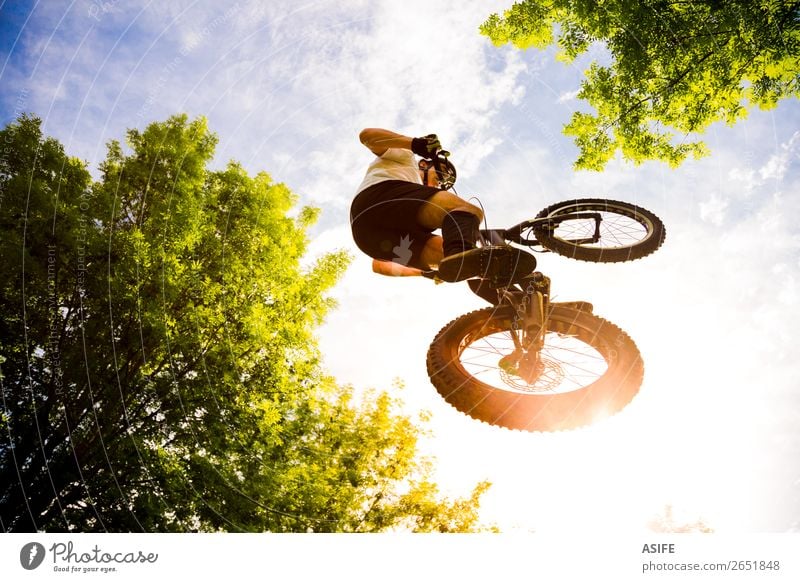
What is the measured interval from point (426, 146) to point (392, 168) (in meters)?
0.38

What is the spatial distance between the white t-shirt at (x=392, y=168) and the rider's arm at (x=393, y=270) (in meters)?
0.82

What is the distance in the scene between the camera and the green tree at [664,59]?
13.9ft

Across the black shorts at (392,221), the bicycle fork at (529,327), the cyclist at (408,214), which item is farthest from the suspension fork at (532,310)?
the black shorts at (392,221)

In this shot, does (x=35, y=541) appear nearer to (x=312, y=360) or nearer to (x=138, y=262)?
(x=138, y=262)

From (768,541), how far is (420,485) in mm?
8282

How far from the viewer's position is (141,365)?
654cm

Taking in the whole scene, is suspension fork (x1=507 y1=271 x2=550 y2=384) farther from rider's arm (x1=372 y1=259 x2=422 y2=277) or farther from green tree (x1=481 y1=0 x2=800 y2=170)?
green tree (x1=481 y1=0 x2=800 y2=170)

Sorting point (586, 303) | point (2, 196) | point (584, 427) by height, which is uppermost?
point (2, 196)

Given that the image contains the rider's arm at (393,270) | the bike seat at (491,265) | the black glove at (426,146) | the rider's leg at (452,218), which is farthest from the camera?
the rider's arm at (393,270)

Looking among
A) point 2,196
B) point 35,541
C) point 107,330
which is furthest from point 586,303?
point 2,196

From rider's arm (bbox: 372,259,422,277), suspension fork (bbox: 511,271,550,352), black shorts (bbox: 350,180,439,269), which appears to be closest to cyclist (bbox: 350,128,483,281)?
black shorts (bbox: 350,180,439,269)

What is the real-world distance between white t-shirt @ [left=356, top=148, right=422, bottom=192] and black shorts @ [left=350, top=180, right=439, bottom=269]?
67mm

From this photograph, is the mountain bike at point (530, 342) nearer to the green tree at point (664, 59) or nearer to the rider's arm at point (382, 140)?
the rider's arm at point (382, 140)

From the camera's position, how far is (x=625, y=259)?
3.52m
